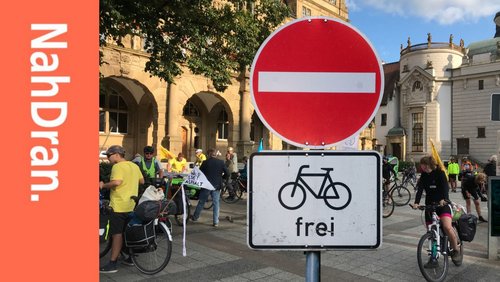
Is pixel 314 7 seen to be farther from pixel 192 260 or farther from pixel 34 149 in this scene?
pixel 34 149

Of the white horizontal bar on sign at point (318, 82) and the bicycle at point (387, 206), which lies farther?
the bicycle at point (387, 206)

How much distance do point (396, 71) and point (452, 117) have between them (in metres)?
17.1

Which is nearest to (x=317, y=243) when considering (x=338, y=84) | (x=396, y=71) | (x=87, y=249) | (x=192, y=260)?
(x=338, y=84)

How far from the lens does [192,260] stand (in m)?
6.80

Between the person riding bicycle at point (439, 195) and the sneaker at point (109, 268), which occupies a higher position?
the person riding bicycle at point (439, 195)

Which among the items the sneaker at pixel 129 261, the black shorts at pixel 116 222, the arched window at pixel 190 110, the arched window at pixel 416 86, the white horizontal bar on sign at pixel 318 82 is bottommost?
the sneaker at pixel 129 261

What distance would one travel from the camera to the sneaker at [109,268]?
6086 mm

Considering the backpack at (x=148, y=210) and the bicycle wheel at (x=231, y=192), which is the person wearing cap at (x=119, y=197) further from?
the bicycle wheel at (x=231, y=192)

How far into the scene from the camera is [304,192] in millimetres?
2012

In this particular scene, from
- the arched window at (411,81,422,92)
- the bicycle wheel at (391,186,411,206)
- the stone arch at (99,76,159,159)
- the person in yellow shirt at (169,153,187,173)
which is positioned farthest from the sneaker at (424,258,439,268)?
the arched window at (411,81,422,92)

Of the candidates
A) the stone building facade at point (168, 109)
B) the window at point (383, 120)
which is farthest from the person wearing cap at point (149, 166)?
the window at point (383, 120)

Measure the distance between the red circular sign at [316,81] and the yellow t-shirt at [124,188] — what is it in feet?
14.5

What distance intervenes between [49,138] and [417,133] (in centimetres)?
5961

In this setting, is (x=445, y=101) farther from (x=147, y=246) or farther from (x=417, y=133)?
Result: (x=147, y=246)
